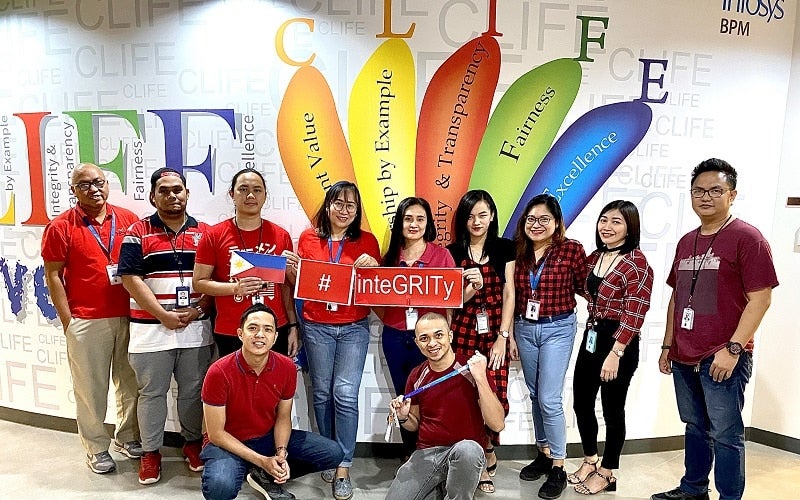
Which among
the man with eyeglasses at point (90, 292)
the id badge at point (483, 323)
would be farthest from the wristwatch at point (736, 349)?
the man with eyeglasses at point (90, 292)

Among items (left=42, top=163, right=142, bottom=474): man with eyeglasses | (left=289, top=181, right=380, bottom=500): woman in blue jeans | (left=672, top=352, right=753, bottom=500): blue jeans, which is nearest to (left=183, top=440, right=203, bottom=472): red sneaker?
(left=42, top=163, right=142, bottom=474): man with eyeglasses

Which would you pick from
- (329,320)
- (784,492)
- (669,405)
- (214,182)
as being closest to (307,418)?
(329,320)

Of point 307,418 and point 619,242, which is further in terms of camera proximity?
point 307,418

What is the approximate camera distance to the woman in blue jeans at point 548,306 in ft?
8.93

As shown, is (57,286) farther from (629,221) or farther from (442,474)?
(629,221)

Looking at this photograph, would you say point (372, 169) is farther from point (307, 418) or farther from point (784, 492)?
point (784, 492)

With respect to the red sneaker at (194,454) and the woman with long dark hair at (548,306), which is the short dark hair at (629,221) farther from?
the red sneaker at (194,454)

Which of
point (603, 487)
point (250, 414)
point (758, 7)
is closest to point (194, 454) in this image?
point (250, 414)

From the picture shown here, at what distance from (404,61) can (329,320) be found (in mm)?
1562

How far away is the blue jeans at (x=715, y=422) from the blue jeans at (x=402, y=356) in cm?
133

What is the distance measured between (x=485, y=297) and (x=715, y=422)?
1220mm

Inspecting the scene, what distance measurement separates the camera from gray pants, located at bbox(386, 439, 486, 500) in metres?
2.23

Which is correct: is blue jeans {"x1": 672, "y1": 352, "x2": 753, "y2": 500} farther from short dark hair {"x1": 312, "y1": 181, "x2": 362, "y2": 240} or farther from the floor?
short dark hair {"x1": 312, "y1": 181, "x2": 362, "y2": 240}

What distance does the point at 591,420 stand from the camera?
280 centimetres
